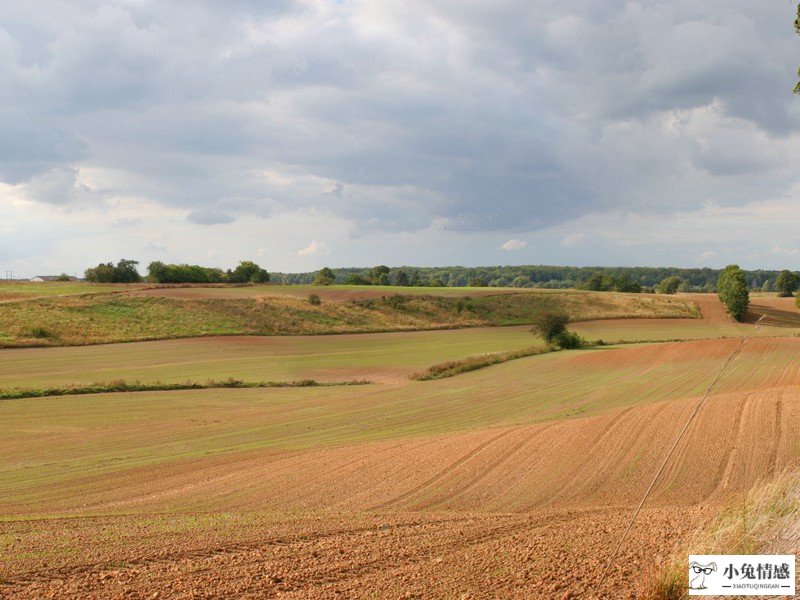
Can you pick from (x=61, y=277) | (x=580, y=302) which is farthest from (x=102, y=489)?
(x=61, y=277)

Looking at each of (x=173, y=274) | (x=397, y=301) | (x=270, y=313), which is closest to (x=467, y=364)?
(x=270, y=313)

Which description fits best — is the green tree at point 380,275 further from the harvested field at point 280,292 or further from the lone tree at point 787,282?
the lone tree at point 787,282

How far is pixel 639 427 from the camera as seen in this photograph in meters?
24.3

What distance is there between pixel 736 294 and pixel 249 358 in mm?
70289

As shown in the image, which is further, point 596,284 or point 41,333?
point 596,284

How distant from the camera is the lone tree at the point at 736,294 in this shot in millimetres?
94188

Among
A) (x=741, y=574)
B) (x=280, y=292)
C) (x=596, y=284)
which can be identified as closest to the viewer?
(x=741, y=574)

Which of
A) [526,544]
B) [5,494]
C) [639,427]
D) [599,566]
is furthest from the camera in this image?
[639,427]

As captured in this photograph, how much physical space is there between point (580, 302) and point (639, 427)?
281ft

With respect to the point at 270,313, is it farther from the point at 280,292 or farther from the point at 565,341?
the point at 565,341

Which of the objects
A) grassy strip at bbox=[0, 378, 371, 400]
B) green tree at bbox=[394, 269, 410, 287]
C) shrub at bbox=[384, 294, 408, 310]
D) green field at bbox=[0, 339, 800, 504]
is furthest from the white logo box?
green tree at bbox=[394, 269, 410, 287]

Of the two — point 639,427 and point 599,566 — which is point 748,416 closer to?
point 639,427

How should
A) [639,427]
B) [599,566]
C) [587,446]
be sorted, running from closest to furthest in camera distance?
[599,566], [587,446], [639,427]

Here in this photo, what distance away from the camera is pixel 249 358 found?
192ft
